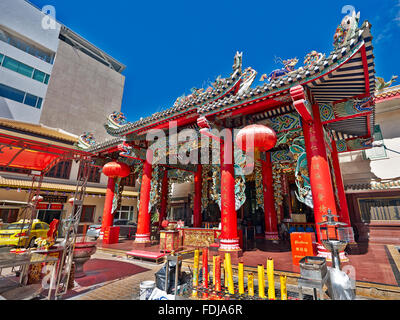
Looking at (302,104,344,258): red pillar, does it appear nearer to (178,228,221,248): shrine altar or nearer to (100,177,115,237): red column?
(178,228,221,248): shrine altar

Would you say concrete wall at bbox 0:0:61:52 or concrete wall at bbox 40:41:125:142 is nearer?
concrete wall at bbox 0:0:61:52

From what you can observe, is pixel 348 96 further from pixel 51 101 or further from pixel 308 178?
pixel 51 101

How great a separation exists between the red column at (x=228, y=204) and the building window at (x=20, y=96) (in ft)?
88.6

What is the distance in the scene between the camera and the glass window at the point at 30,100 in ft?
75.6

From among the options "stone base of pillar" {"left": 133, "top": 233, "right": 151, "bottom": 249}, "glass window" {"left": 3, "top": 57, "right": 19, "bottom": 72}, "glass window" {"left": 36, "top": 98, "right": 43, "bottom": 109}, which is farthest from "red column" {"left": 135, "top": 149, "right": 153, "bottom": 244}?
"glass window" {"left": 3, "top": 57, "right": 19, "bottom": 72}

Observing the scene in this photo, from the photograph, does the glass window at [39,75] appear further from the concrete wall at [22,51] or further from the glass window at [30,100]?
the glass window at [30,100]

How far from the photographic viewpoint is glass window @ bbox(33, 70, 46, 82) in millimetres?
24473

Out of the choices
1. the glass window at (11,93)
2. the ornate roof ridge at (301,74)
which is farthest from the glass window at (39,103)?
the ornate roof ridge at (301,74)

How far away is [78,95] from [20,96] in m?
6.51

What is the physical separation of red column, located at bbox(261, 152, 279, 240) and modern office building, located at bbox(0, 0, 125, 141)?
2463 cm

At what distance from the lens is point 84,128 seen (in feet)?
88.4
